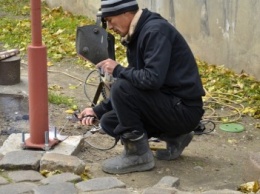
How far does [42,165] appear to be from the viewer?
4.88 meters

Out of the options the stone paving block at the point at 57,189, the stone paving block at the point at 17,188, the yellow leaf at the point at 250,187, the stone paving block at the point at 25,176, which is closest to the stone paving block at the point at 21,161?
the stone paving block at the point at 25,176

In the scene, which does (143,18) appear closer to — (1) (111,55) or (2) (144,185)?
(1) (111,55)

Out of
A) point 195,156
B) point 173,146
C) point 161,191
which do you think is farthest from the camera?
point 195,156

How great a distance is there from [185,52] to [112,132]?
2.67 feet

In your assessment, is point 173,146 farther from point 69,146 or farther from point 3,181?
point 3,181

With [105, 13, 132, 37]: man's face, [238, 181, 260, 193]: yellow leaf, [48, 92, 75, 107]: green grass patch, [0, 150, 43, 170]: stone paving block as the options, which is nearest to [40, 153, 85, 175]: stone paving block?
[0, 150, 43, 170]: stone paving block

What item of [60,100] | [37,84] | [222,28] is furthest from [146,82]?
[222,28]

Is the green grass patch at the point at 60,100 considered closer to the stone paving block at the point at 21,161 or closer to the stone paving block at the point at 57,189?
the stone paving block at the point at 21,161

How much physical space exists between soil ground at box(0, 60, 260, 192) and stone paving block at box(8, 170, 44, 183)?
0.43 meters

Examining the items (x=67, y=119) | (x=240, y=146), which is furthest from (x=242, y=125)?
(x=67, y=119)

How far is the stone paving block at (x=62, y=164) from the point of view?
15.9ft

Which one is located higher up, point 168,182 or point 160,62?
point 160,62

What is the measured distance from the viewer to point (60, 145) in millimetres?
5406

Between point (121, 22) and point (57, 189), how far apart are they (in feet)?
4.05
